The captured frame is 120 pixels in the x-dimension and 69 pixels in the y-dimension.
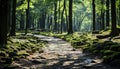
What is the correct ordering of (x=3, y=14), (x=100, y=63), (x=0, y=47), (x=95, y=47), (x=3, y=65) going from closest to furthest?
(x=3, y=65)
(x=100, y=63)
(x=0, y=47)
(x=3, y=14)
(x=95, y=47)

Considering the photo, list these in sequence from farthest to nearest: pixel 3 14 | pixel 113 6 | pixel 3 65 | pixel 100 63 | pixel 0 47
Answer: pixel 113 6 < pixel 3 14 < pixel 0 47 < pixel 100 63 < pixel 3 65

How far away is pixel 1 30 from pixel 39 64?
409 centimetres

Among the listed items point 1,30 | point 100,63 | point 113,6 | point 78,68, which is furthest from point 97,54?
point 113,6

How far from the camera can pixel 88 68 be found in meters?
10.5

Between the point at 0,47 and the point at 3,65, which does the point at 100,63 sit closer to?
the point at 3,65

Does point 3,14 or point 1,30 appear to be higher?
point 3,14

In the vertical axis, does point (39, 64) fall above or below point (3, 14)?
below

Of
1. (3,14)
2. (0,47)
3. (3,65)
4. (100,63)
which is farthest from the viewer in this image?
(3,14)

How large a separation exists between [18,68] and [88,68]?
3165mm

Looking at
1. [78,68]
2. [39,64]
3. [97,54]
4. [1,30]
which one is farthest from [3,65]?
[97,54]

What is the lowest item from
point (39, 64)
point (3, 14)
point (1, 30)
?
point (39, 64)

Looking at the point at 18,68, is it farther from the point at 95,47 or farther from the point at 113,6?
the point at 113,6

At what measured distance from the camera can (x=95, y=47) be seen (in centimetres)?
1577

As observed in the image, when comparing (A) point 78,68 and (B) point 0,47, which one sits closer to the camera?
(A) point 78,68
